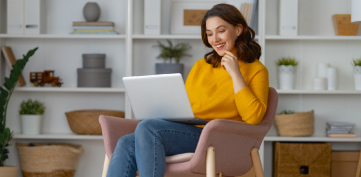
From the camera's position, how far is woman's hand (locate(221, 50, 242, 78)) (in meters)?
2.29

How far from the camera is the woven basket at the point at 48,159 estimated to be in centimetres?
393

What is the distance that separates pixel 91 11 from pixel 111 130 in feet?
6.00

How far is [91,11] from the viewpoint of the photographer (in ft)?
13.3

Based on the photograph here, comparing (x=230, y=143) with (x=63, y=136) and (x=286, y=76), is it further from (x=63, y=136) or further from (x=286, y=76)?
(x=63, y=136)

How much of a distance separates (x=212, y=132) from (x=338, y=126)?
220 cm

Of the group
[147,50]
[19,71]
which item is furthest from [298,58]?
[19,71]

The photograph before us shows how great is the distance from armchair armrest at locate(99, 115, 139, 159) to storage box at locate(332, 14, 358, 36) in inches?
87.1

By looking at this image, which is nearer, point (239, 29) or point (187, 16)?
point (239, 29)

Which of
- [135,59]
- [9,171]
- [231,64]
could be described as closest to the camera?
[231,64]

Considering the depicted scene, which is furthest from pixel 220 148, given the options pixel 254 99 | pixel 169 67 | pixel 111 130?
pixel 169 67

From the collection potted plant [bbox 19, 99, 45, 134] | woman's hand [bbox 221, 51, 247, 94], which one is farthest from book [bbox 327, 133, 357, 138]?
potted plant [bbox 19, 99, 45, 134]

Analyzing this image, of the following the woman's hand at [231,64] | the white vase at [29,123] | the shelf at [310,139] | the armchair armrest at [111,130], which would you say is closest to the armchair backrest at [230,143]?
the woman's hand at [231,64]

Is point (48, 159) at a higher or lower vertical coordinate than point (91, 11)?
lower

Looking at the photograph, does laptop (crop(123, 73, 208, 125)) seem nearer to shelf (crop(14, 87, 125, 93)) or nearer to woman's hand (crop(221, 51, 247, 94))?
woman's hand (crop(221, 51, 247, 94))
